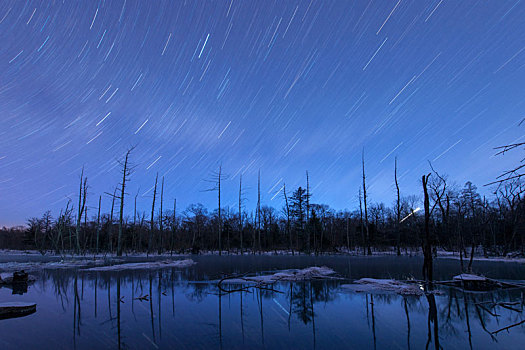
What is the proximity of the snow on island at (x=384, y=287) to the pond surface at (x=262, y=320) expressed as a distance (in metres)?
0.65

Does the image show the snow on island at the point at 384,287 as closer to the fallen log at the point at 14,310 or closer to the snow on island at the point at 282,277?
the snow on island at the point at 282,277

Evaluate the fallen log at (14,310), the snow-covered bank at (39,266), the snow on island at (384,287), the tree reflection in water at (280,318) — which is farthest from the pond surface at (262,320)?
the snow-covered bank at (39,266)

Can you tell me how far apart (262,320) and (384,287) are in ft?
21.6

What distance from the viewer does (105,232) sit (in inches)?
2630

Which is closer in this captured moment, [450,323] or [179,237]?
[450,323]

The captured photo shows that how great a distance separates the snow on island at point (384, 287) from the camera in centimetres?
1077

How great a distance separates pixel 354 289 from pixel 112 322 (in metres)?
8.53

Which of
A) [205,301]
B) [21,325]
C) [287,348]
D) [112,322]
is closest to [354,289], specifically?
[205,301]

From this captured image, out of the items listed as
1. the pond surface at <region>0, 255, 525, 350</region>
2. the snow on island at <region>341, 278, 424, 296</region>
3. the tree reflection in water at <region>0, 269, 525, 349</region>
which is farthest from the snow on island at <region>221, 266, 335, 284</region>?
the snow on island at <region>341, 278, 424, 296</region>

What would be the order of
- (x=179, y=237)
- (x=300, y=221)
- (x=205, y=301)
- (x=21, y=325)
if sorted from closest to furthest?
1. (x=21, y=325)
2. (x=205, y=301)
3. (x=300, y=221)
4. (x=179, y=237)

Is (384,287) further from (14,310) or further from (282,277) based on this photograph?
(14,310)

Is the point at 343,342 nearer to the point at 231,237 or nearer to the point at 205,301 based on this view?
the point at 205,301

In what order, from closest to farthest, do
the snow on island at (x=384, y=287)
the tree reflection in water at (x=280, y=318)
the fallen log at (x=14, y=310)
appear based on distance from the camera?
the tree reflection in water at (x=280, y=318) < the fallen log at (x=14, y=310) < the snow on island at (x=384, y=287)

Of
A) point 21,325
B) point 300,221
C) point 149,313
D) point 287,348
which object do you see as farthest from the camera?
point 300,221
